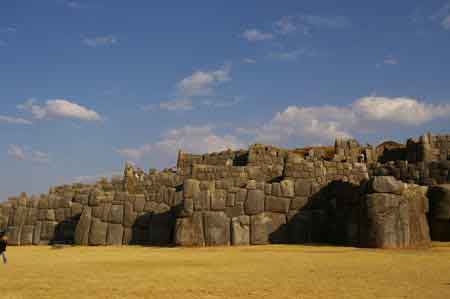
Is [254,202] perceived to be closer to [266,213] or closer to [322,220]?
[266,213]

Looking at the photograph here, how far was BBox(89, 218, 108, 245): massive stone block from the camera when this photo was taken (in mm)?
19094

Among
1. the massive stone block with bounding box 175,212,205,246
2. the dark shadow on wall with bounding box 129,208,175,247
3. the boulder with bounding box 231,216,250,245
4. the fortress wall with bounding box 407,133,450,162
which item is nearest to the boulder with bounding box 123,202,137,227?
the dark shadow on wall with bounding box 129,208,175,247

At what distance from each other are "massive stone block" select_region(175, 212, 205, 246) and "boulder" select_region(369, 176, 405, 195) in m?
6.09

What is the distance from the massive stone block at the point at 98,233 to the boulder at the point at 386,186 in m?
10.3

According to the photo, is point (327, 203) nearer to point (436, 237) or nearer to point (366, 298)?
point (436, 237)

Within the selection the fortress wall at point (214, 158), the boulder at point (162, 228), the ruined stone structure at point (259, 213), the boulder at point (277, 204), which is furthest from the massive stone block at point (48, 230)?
the fortress wall at point (214, 158)

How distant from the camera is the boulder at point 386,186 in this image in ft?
50.9

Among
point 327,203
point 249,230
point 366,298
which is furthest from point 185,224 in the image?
point 366,298

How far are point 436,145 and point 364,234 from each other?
21687mm

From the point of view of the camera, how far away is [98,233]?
19188 mm

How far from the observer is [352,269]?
34.8 feet

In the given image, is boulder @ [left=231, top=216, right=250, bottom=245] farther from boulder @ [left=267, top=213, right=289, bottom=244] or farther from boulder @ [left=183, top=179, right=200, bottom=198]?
boulder @ [left=183, top=179, right=200, bottom=198]

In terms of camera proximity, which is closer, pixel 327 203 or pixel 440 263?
pixel 440 263

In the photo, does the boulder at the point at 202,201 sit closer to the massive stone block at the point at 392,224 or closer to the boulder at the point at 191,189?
the boulder at the point at 191,189
